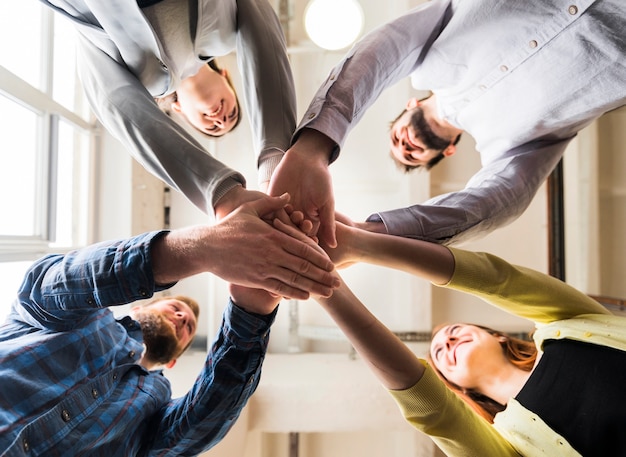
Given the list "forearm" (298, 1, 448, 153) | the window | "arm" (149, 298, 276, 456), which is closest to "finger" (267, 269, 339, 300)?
"arm" (149, 298, 276, 456)

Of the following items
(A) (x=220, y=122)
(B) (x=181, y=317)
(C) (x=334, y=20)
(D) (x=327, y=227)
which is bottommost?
(B) (x=181, y=317)

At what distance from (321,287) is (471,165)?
7.11ft

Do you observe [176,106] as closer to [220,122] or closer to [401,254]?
[220,122]

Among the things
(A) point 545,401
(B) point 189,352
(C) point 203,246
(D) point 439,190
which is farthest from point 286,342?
(C) point 203,246

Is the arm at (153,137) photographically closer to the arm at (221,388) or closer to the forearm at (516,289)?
the arm at (221,388)

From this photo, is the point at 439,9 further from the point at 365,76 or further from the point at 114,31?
the point at 114,31

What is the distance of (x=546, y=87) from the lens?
3.45ft

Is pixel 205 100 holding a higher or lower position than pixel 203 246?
higher

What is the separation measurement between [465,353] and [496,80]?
3.28 feet

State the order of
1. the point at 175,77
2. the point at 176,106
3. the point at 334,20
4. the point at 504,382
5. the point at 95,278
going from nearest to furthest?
the point at 95,278
the point at 175,77
the point at 504,382
the point at 176,106
the point at 334,20

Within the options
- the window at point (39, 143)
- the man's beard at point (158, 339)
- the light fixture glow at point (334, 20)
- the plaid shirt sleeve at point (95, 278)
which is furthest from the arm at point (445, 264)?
the light fixture glow at point (334, 20)

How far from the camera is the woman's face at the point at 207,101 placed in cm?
169

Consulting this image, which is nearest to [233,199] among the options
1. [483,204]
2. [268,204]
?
[268,204]

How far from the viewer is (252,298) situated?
2.96ft
